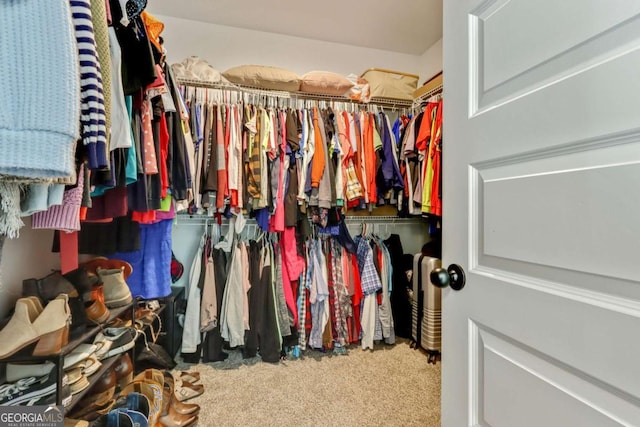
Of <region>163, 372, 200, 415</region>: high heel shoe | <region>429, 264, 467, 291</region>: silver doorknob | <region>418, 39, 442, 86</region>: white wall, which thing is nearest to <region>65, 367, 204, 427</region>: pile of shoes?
<region>163, 372, 200, 415</region>: high heel shoe

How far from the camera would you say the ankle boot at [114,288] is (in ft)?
4.58

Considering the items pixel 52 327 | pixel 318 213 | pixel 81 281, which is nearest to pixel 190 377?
pixel 81 281

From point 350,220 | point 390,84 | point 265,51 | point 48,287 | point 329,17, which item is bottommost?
point 48,287

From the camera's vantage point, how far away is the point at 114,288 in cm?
141

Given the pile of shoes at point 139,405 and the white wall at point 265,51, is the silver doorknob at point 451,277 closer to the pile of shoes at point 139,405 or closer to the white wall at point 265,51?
the pile of shoes at point 139,405

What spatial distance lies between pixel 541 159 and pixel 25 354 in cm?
157

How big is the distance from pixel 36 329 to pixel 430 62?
3.18 metres

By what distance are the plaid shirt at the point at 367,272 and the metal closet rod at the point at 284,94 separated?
3.96ft

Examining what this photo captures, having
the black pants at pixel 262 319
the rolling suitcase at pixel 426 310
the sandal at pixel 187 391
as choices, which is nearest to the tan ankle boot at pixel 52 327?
the sandal at pixel 187 391

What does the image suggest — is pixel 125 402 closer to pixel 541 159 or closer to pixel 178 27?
pixel 541 159

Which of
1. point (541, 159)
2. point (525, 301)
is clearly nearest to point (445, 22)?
point (541, 159)

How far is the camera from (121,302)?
1417 mm

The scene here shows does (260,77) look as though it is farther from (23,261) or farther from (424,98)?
(23,261)

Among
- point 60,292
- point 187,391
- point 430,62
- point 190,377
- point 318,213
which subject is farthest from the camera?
point 430,62
